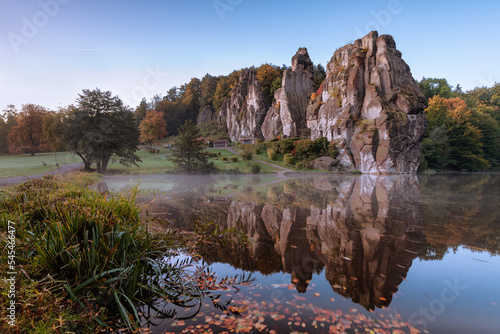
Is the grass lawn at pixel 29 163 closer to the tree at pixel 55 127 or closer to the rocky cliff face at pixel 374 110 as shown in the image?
the tree at pixel 55 127

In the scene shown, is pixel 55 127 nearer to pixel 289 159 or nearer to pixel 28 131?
pixel 28 131

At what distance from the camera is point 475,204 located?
1323 centimetres

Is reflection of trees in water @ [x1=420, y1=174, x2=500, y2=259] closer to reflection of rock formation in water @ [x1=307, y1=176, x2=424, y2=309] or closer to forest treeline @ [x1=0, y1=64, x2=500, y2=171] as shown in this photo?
reflection of rock formation in water @ [x1=307, y1=176, x2=424, y2=309]

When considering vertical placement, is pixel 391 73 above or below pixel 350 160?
above

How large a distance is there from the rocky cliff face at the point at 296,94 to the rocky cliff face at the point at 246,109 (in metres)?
7.56

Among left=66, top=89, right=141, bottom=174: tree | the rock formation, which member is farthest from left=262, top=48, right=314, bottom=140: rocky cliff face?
the rock formation

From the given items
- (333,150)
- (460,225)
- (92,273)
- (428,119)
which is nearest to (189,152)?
(333,150)

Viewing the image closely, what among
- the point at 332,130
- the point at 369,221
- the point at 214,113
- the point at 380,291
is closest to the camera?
the point at 380,291

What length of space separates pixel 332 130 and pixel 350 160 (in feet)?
19.9

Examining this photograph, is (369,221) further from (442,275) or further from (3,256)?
(3,256)

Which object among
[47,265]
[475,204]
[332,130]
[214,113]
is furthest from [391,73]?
[214,113]

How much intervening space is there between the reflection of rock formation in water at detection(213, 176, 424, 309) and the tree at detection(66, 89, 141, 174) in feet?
66.2

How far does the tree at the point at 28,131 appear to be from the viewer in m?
23.6

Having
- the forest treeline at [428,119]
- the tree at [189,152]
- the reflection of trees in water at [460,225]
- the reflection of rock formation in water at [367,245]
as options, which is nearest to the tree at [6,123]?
the forest treeline at [428,119]
